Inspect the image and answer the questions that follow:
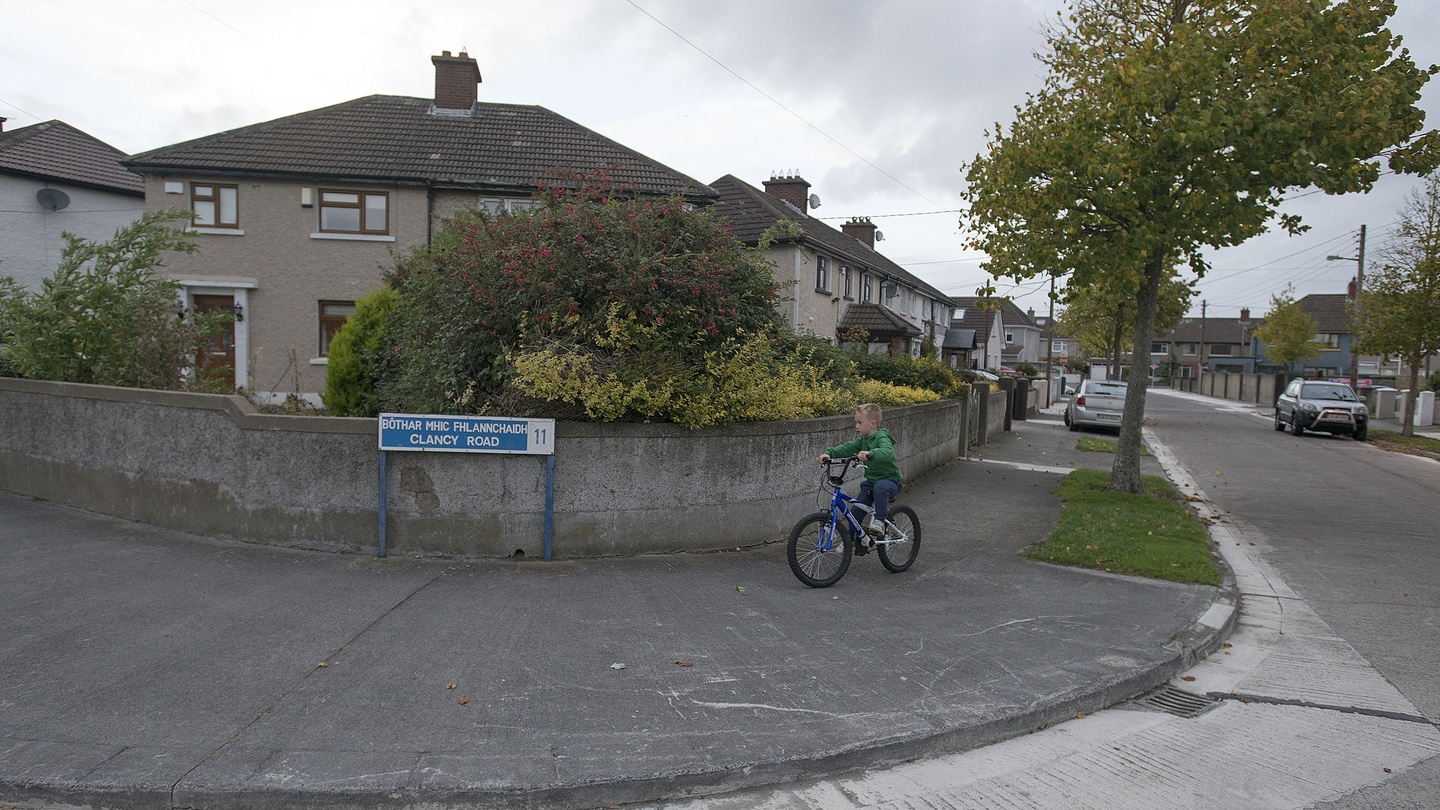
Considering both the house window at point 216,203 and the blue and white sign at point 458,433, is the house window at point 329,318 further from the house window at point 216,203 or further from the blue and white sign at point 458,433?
the blue and white sign at point 458,433

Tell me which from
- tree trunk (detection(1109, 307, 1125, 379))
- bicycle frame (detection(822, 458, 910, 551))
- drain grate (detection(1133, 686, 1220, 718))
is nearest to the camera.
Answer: drain grate (detection(1133, 686, 1220, 718))

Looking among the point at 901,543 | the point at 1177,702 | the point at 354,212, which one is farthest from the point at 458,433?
the point at 354,212

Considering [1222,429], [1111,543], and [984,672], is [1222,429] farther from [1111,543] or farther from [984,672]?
[984,672]

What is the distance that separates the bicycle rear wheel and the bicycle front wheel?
428mm

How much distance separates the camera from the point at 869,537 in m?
6.97

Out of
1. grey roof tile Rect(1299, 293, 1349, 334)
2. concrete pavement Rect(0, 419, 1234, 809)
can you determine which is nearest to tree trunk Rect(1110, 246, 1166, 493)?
concrete pavement Rect(0, 419, 1234, 809)

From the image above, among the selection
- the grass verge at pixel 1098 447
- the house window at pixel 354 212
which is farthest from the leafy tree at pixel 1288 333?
the house window at pixel 354 212

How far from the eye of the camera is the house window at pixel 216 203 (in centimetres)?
1869

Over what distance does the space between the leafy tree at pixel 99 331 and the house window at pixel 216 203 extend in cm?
1017

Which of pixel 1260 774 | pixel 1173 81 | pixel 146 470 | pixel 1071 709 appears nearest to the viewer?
pixel 1260 774

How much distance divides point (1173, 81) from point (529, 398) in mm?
7876

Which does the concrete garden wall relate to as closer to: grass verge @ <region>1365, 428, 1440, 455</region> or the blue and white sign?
the blue and white sign

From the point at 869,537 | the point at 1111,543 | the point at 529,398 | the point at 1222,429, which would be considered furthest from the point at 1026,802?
the point at 1222,429

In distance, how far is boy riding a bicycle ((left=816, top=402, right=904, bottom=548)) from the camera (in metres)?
6.94
